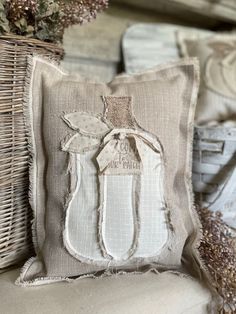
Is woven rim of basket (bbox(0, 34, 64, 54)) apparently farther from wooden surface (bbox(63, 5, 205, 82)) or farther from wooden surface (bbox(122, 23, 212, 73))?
wooden surface (bbox(122, 23, 212, 73))

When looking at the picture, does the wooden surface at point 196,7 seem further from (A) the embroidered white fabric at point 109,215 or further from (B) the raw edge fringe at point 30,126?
(A) the embroidered white fabric at point 109,215

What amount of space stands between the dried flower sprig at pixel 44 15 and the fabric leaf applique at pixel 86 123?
178 mm

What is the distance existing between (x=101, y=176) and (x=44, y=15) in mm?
327

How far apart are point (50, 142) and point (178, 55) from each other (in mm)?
770

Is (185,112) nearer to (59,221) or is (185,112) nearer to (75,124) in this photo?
(75,124)

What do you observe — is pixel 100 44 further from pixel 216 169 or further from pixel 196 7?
pixel 216 169

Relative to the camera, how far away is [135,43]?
4.15 feet

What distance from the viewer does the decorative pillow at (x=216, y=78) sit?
1051mm

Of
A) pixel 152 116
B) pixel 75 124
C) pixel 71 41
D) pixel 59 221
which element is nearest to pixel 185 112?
pixel 152 116

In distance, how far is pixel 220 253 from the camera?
0.72 metres

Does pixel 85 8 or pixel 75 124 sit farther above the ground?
pixel 85 8

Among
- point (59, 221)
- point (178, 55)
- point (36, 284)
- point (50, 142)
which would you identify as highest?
point (178, 55)

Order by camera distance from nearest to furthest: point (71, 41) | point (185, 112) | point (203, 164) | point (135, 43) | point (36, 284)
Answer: point (36, 284) < point (185, 112) < point (203, 164) < point (71, 41) < point (135, 43)

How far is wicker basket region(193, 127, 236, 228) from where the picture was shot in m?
0.82
